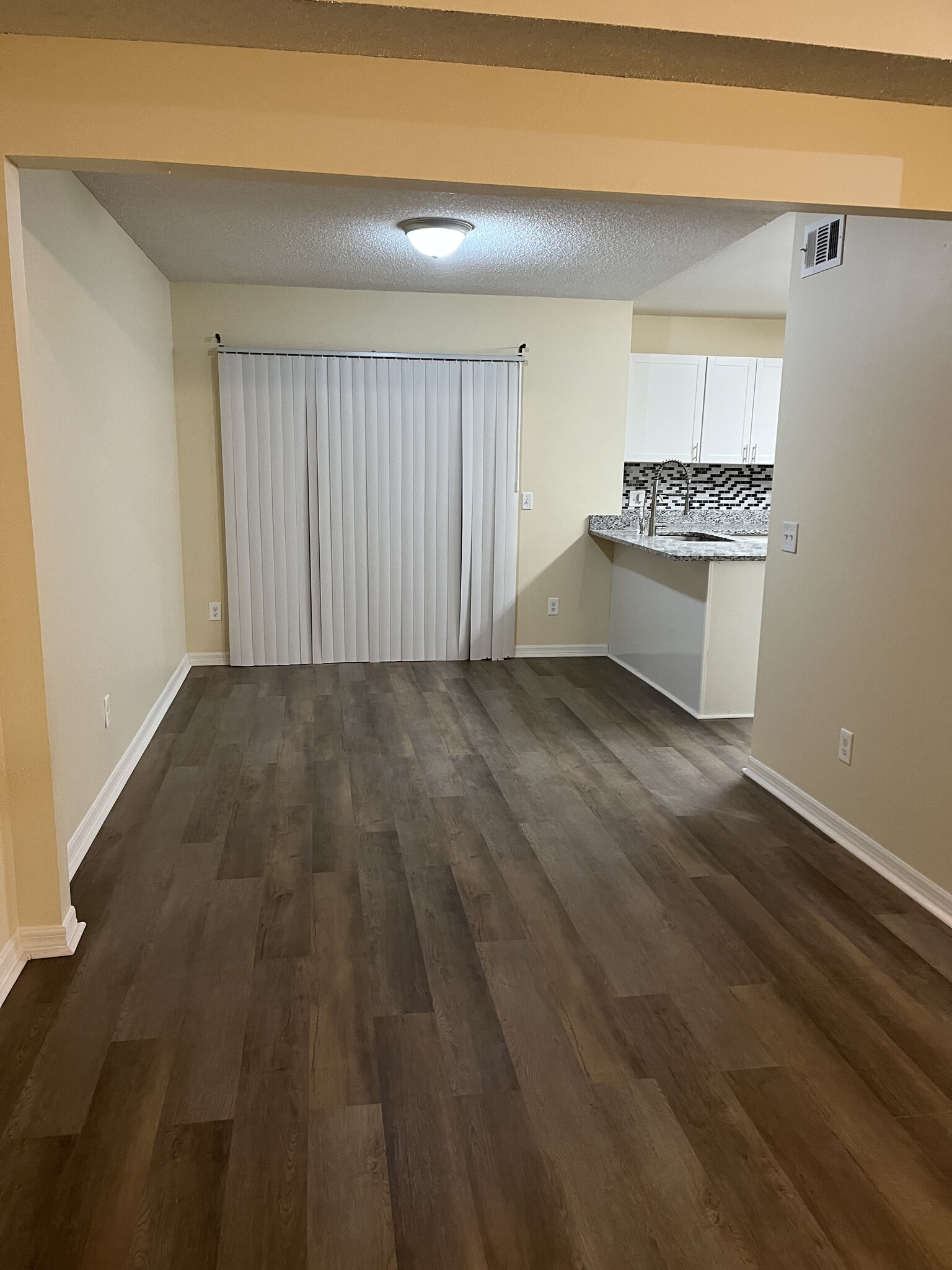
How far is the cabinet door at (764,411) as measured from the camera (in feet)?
20.3

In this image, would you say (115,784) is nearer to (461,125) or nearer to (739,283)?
(461,125)

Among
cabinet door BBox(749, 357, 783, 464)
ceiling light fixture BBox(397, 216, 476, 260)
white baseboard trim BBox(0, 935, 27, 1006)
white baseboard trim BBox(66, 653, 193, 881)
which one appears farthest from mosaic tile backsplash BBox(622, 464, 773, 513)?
white baseboard trim BBox(0, 935, 27, 1006)

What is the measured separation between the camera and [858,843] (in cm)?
320

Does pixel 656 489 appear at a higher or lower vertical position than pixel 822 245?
lower

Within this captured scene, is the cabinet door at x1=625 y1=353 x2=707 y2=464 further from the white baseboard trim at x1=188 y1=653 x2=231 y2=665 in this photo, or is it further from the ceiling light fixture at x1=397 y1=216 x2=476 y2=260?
the white baseboard trim at x1=188 y1=653 x2=231 y2=665

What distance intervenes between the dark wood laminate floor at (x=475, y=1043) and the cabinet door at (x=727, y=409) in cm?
320

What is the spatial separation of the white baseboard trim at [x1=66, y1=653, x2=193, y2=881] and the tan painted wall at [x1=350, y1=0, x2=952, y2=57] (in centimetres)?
239

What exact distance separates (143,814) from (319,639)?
2526 millimetres

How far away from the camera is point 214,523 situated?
568 centimetres

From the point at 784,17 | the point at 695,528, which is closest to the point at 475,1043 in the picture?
the point at 784,17

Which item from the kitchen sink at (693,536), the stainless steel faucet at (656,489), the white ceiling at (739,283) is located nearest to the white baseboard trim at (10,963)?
the white ceiling at (739,283)

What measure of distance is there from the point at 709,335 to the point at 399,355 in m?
2.31

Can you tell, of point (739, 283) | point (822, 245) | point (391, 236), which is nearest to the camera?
point (822, 245)

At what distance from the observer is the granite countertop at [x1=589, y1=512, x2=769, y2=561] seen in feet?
15.6
